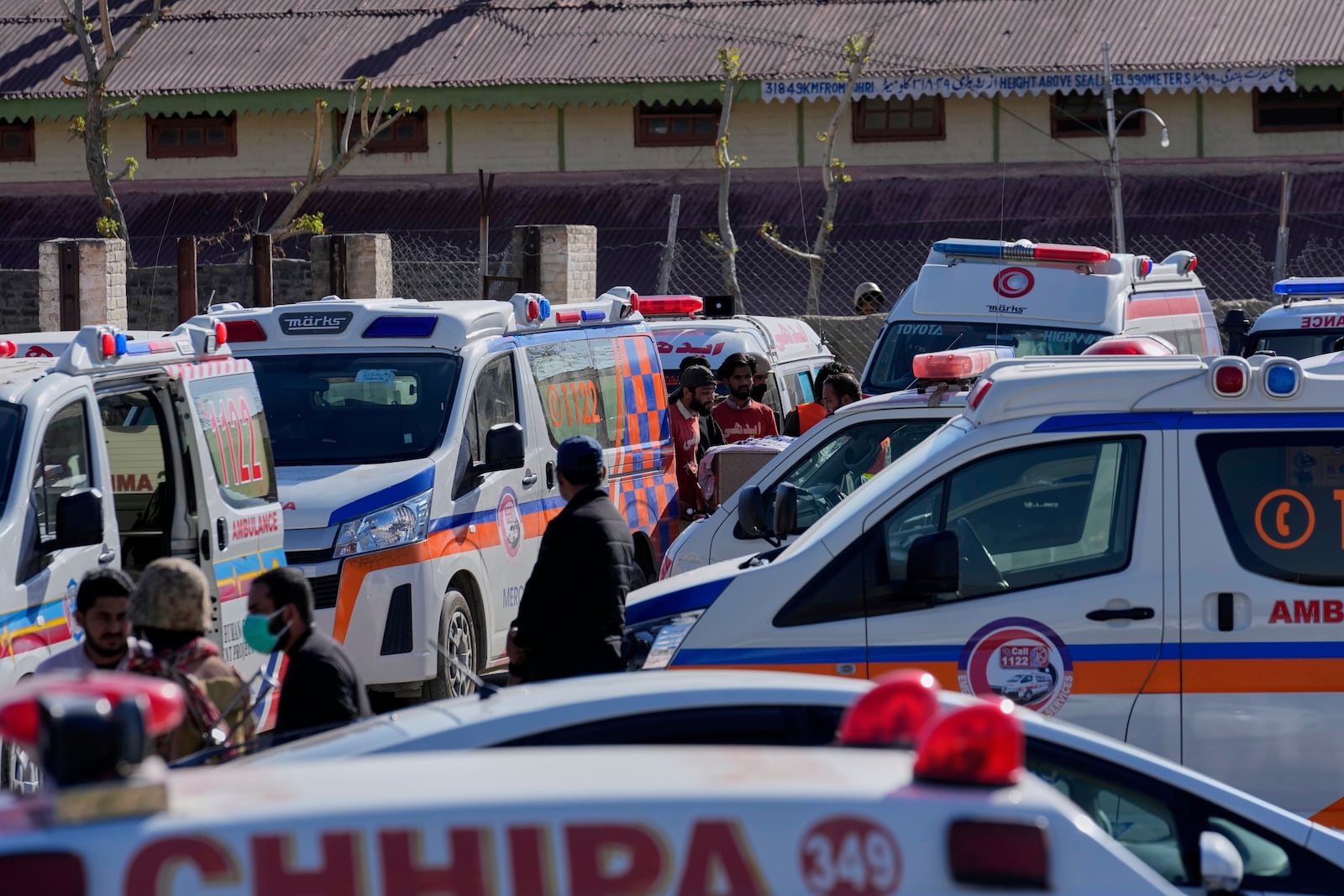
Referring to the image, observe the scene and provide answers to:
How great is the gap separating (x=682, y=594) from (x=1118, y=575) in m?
1.50

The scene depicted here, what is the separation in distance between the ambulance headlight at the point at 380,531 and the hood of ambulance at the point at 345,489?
36 millimetres

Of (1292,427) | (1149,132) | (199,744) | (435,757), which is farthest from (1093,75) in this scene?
(435,757)

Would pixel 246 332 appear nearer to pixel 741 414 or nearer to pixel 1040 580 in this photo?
pixel 741 414

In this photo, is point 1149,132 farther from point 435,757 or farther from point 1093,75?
point 435,757

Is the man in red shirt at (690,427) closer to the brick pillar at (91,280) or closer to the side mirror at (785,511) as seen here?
the side mirror at (785,511)

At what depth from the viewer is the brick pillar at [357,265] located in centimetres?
2233

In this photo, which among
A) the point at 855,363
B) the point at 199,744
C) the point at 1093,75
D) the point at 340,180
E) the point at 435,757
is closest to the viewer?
the point at 435,757

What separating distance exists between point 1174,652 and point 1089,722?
0.36 metres

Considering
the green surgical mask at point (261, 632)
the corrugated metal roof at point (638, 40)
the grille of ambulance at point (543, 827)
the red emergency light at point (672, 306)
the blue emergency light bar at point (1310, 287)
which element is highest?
the corrugated metal roof at point (638, 40)

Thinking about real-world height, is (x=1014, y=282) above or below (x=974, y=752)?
above

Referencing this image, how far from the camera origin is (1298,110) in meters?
31.4

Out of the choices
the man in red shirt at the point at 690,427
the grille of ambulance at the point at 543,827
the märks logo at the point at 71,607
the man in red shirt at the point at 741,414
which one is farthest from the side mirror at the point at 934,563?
the man in red shirt at the point at 741,414

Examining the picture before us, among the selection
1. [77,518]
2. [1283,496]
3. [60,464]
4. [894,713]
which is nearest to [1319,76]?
[1283,496]

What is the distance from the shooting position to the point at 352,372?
10492 mm
